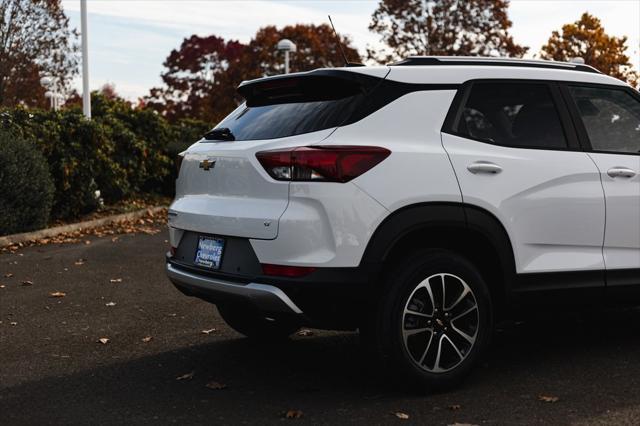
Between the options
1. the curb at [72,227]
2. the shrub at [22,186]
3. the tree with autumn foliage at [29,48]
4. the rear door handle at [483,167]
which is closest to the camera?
the rear door handle at [483,167]

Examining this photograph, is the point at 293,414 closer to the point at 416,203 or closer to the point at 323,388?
the point at 323,388

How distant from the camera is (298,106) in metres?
5.16

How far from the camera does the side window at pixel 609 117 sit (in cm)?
569

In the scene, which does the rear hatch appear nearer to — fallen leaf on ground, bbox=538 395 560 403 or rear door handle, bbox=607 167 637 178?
rear door handle, bbox=607 167 637 178

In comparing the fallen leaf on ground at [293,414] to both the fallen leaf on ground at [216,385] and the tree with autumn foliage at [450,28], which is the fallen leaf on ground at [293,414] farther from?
the tree with autumn foliage at [450,28]

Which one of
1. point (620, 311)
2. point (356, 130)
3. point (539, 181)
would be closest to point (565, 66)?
point (539, 181)

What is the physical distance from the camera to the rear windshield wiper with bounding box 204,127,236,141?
5.41m

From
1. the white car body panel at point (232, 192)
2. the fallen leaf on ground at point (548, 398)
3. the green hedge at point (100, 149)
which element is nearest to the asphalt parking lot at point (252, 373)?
the fallen leaf on ground at point (548, 398)

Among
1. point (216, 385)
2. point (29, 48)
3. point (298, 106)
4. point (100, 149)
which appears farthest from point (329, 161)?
point (29, 48)

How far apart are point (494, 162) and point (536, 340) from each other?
1.94 meters

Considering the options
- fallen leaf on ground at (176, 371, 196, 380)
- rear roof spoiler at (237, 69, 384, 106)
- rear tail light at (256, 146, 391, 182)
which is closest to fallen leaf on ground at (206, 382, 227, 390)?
fallen leaf on ground at (176, 371, 196, 380)

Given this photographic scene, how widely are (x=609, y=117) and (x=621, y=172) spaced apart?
0.41 metres

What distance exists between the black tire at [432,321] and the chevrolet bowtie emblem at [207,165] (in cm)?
126

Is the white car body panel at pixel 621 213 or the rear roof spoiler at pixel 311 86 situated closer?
the rear roof spoiler at pixel 311 86
